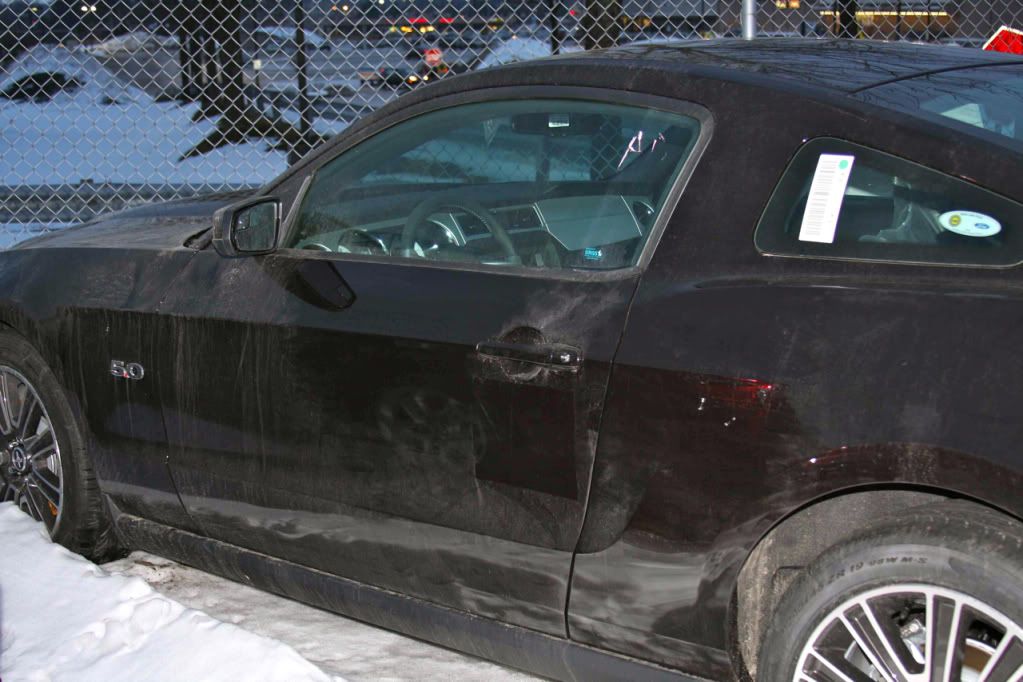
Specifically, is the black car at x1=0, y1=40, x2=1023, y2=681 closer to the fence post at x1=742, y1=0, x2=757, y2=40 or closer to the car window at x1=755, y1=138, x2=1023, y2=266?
the car window at x1=755, y1=138, x2=1023, y2=266

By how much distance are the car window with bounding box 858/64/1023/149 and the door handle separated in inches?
32.0

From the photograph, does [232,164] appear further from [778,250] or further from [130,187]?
[778,250]

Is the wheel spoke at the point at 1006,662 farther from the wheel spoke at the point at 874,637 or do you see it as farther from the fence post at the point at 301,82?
the fence post at the point at 301,82

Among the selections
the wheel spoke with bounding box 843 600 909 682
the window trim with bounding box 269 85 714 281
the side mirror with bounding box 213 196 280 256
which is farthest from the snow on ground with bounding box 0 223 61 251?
the wheel spoke with bounding box 843 600 909 682

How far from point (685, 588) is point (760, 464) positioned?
325 millimetres

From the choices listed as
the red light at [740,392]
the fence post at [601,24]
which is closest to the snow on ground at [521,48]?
the fence post at [601,24]

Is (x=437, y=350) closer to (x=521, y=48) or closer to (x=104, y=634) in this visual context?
(x=104, y=634)

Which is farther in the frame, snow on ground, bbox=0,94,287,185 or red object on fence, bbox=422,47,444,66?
red object on fence, bbox=422,47,444,66

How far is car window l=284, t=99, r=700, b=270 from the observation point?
2.92 metres

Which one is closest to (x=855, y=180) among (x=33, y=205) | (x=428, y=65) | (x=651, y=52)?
(x=651, y=52)

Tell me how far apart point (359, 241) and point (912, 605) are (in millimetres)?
1705

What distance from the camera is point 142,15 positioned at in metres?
18.1

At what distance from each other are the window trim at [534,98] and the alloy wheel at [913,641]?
0.85 m

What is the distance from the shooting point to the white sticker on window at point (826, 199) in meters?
2.57
